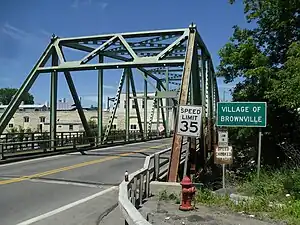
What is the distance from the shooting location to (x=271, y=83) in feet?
56.0

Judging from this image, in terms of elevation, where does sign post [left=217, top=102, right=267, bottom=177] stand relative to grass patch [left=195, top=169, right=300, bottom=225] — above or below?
above

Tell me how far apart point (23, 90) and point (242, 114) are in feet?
61.5

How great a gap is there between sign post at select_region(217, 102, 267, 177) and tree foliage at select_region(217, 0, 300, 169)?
3.92m

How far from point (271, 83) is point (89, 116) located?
7385cm

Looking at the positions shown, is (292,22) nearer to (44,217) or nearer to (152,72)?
(44,217)

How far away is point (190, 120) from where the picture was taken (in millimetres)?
10297

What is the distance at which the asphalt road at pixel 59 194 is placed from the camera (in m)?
8.62

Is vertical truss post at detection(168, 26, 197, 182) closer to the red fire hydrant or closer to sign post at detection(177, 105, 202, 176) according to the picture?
sign post at detection(177, 105, 202, 176)

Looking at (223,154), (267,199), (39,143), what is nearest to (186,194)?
(267,199)

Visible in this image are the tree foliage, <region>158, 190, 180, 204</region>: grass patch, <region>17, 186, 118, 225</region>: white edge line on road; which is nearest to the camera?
<region>17, 186, 118, 225</region>: white edge line on road

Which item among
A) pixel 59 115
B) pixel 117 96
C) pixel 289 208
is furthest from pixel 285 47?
pixel 59 115

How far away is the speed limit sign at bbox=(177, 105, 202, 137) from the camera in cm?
1020

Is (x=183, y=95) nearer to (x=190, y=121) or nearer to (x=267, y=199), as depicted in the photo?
(x=190, y=121)

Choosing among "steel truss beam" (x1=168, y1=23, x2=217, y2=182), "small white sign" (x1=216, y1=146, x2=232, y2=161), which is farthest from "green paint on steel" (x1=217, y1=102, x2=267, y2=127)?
"steel truss beam" (x1=168, y1=23, x2=217, y2=182)
